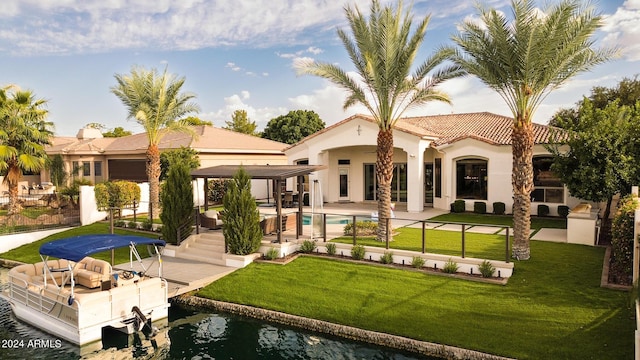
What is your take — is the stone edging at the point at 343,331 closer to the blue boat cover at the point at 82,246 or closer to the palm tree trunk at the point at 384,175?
the blue boat cover at the point at 82,246

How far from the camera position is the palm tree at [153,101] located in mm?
24516

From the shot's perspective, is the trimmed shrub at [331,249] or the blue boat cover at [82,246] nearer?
the blue boat cover at [82,246]

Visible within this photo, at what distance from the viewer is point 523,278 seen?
13312 mm

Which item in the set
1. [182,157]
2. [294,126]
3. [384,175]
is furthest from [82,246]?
[294,126]

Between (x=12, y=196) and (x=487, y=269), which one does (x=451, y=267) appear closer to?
(x=487, y=269)

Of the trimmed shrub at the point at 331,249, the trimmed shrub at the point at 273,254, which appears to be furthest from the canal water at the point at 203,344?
the trimmed shrub at the point at 331,249

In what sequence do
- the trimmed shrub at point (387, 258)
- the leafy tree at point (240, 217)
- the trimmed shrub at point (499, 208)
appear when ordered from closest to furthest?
the trimmed shrub at point (387, 258) < the leafy tree at point (240, 217) < the trimmed shrub at point (499, 208)

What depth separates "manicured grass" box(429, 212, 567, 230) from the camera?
2150 centimetres

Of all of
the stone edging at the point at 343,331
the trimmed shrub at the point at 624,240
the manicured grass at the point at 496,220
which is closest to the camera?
the stone edging at the point at 343,331

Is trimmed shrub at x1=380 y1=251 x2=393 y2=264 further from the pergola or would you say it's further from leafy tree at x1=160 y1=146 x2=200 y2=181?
leafy tree at x1=160 y1=146 x2=200 y2=181

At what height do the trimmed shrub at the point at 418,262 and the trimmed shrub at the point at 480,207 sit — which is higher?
the trimmed shrub at the point at 480,207

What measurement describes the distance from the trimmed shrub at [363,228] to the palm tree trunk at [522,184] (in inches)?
218

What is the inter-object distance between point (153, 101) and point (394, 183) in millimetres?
15437

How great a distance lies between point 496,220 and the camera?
22.8 meters
